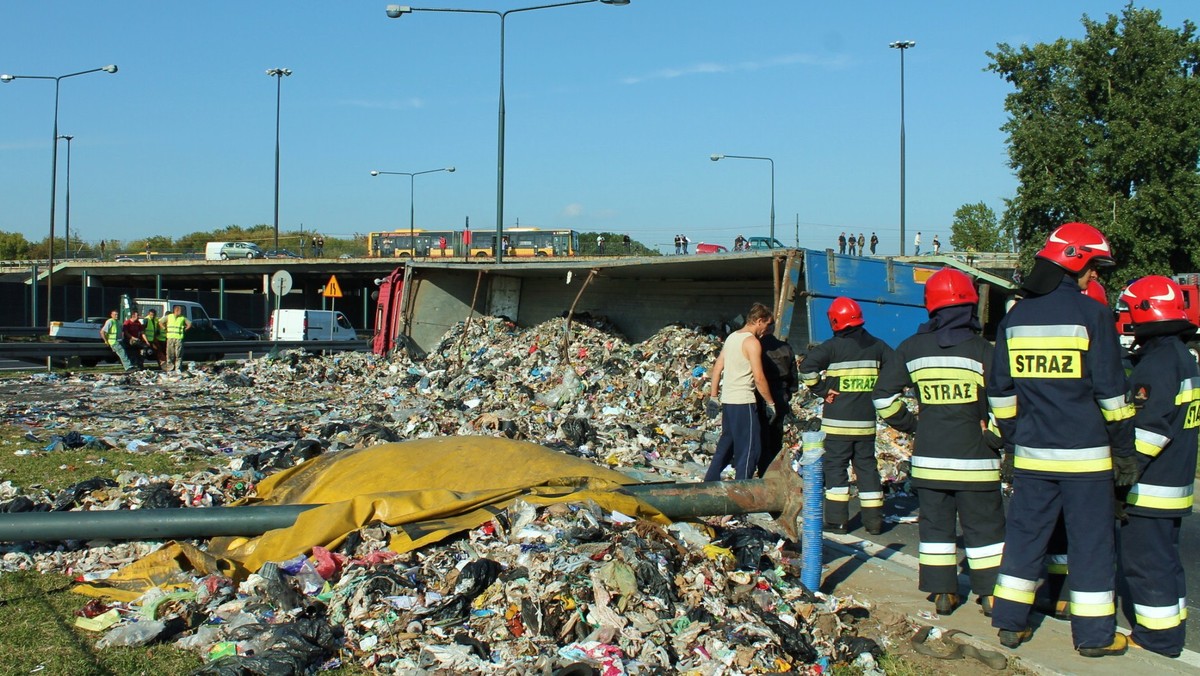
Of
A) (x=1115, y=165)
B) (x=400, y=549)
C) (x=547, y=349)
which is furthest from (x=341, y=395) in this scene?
(x=1115, y=165)

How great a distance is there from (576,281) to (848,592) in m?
14.4

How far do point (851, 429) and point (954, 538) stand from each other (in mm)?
2054

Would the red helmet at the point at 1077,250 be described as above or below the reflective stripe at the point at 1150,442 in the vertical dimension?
above

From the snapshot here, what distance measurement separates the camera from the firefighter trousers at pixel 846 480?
731 cm

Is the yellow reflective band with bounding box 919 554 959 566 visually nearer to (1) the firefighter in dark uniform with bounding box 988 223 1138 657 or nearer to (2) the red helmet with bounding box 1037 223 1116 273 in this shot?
(1) the firefighter in dark uniform with bounding box 988 223 1138 657

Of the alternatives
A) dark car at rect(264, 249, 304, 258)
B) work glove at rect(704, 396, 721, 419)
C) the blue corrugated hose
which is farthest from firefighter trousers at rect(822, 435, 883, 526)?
dark car at rect(264, 249, 304, 258)

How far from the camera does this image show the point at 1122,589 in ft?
19.1

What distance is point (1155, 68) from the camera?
3020 centimetres

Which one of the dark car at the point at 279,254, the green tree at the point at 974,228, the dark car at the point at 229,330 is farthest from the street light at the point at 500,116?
the green tree at the point at 974,228

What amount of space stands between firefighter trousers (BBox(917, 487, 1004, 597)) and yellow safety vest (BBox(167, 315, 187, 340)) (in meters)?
19.8

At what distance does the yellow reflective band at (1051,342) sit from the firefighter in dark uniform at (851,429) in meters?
2.53

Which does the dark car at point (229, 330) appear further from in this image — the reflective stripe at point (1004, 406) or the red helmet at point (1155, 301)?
the red helmet at point (1155, 301)

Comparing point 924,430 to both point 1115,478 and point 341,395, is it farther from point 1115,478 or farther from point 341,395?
point 341,395

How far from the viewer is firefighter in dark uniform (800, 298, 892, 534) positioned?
7297 millimetres
